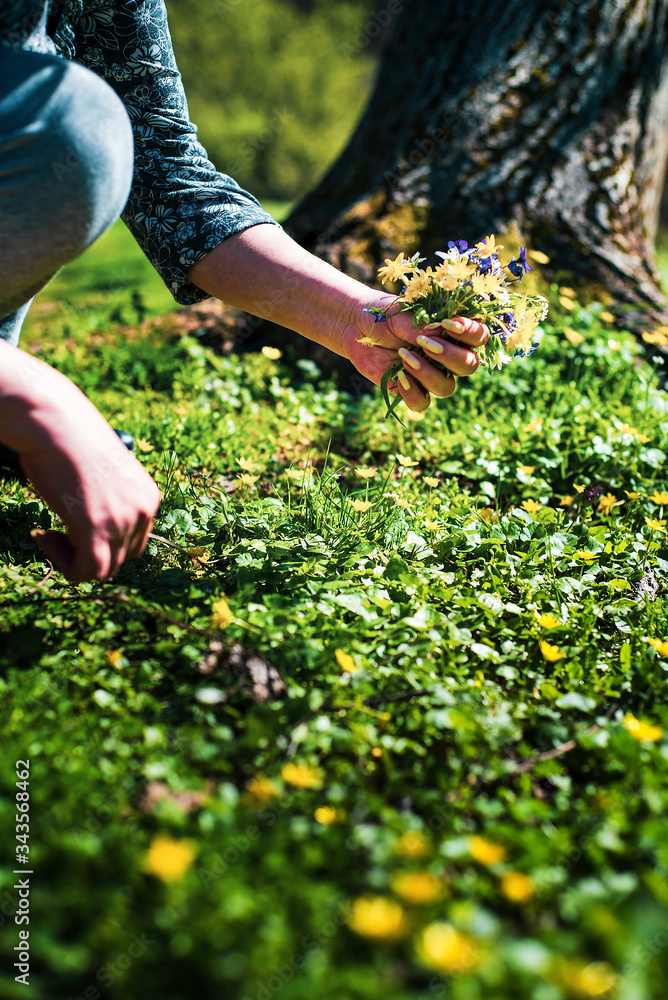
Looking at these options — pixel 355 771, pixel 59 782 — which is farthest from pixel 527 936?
pixel 59 782

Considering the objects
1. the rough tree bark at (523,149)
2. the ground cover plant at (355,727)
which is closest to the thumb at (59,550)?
the ground cover plant at (355,727)

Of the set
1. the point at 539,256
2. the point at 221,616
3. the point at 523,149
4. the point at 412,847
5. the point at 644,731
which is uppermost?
the point at 523,149

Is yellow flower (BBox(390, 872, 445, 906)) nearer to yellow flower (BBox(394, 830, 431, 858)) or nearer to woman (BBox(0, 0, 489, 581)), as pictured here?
yellow flower (BBox(394, 830, 431, 858))

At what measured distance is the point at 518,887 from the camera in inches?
37.8

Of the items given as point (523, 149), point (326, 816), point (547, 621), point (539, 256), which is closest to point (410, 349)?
point (547, 621)

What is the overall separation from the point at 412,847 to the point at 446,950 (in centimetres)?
19

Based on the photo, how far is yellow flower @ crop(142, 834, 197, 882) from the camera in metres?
0.90

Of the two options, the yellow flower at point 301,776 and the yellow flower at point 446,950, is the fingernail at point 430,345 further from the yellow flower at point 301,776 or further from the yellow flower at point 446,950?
the yellow flower at point 446,950

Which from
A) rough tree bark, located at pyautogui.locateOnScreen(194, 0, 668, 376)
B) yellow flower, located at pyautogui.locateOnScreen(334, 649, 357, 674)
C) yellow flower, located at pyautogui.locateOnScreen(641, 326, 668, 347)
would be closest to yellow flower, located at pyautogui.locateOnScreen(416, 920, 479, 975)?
A: yellow flower, located at pyautogui.locateOnScreen(334, 649, 357, 674)

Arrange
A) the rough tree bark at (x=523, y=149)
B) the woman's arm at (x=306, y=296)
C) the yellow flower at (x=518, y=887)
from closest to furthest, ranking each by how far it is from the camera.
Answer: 1. the yellow flower at (x=518, y=887)
2. the woman's arm at (x=306, y=296)
3. the rough tree bark at (x=523, y=149)

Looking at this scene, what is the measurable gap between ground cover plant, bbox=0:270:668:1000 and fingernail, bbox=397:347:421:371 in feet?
1.25

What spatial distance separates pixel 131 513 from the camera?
1291mm

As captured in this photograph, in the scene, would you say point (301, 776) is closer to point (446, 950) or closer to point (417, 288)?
point (446, 950)

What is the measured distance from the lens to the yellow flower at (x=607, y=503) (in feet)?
6.75
